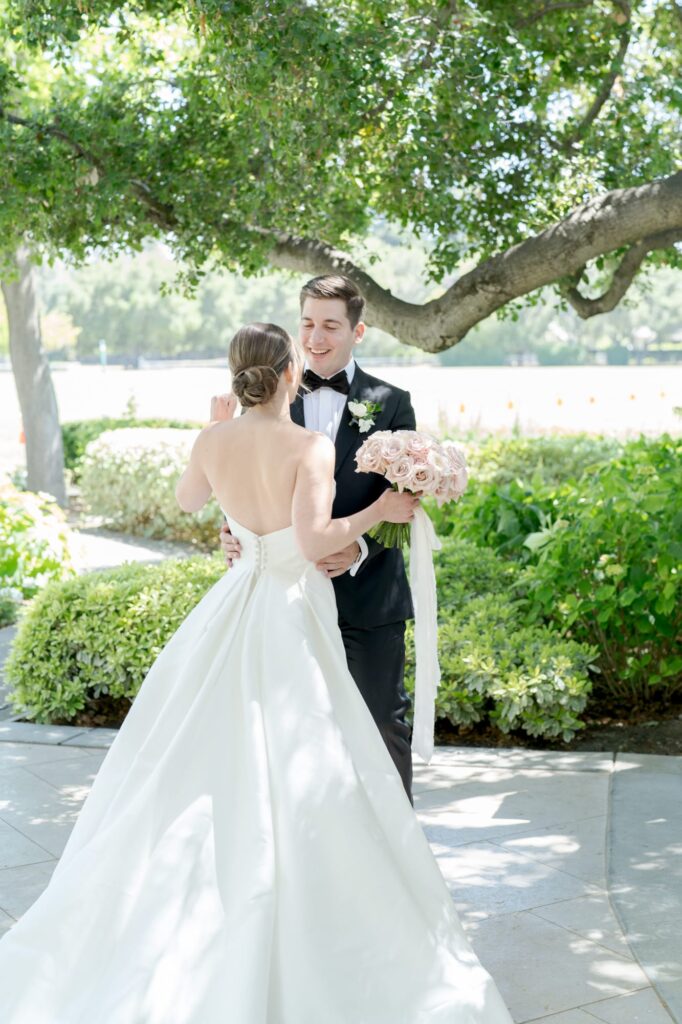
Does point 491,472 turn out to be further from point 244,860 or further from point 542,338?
point 542,338

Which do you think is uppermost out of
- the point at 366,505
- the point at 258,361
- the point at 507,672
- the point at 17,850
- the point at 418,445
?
the point at 258,361

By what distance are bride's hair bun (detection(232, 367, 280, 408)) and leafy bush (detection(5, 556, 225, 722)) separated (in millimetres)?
3148

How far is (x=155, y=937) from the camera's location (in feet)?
10.3

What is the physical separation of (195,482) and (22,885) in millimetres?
1663

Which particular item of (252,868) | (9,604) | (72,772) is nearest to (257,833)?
(252,868)

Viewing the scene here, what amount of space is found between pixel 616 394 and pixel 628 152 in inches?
1380

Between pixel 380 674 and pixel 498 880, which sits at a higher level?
pixel 380 674

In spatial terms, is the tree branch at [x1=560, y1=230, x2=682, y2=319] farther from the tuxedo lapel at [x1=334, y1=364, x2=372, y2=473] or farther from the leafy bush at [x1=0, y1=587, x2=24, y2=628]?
the leafy bush at [x1=0, y1=587, x2=24, y2=628]

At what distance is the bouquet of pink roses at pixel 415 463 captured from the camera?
3689 millimetres

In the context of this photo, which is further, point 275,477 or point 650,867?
point 650,867

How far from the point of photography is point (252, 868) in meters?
3.19

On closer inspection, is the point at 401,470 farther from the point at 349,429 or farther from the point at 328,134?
the point at 328,134

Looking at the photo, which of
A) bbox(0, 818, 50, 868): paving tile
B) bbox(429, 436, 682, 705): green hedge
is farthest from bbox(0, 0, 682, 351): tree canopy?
bbox(0, 818, 50, 868): paving tile

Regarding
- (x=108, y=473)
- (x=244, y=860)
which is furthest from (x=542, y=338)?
(x=244, y=860)
